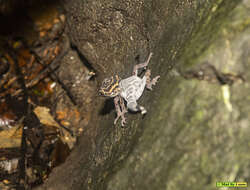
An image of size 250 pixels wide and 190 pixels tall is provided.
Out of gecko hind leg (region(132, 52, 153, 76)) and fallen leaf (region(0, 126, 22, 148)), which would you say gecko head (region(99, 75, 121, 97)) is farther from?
fallen leaf (region(0, 126, 22, 148))

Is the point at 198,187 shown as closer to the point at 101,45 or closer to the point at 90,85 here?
the point at 101,45

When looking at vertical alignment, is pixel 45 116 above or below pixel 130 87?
below

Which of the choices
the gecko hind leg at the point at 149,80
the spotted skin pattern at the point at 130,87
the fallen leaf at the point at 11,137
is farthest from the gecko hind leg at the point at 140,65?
the fallen leaf at the point at 11,137

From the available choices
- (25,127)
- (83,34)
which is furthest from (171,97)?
(25,127)

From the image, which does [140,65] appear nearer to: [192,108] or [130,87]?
[130,87]

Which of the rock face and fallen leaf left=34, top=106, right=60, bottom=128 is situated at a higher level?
the rock face

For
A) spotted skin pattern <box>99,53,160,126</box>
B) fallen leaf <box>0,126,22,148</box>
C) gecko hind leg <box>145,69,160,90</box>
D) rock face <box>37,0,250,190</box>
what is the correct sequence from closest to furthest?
rock face <box>37,0,250,190</box> → gecko hind leg <box>145,69,160,90</box> → spotted skin pattern <box>99,53,160,126</box> → fallen leaf <box>0,126,22,148</box>

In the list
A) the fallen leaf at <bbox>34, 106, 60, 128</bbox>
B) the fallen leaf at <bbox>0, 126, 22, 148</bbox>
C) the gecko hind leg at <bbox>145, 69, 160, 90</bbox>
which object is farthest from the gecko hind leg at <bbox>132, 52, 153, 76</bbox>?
the fallen leaf at <bbox>0, 126, 22, 148</bbox>

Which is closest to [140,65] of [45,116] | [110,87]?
[110,87]

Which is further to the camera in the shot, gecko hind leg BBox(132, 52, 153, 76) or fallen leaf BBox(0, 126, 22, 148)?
fallen leaf BBox(0, 126, 22, 148)

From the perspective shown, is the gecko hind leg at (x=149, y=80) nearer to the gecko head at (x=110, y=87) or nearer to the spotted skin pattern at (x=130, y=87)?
the spotted skin pattern at (x=130, y=87)

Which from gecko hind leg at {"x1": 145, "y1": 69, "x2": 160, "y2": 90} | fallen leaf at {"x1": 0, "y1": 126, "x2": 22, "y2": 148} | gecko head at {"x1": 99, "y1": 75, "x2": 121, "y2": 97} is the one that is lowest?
fallen leaf at {"x1": 0, "y1": 126, "x2": 22, "y2": 148}
